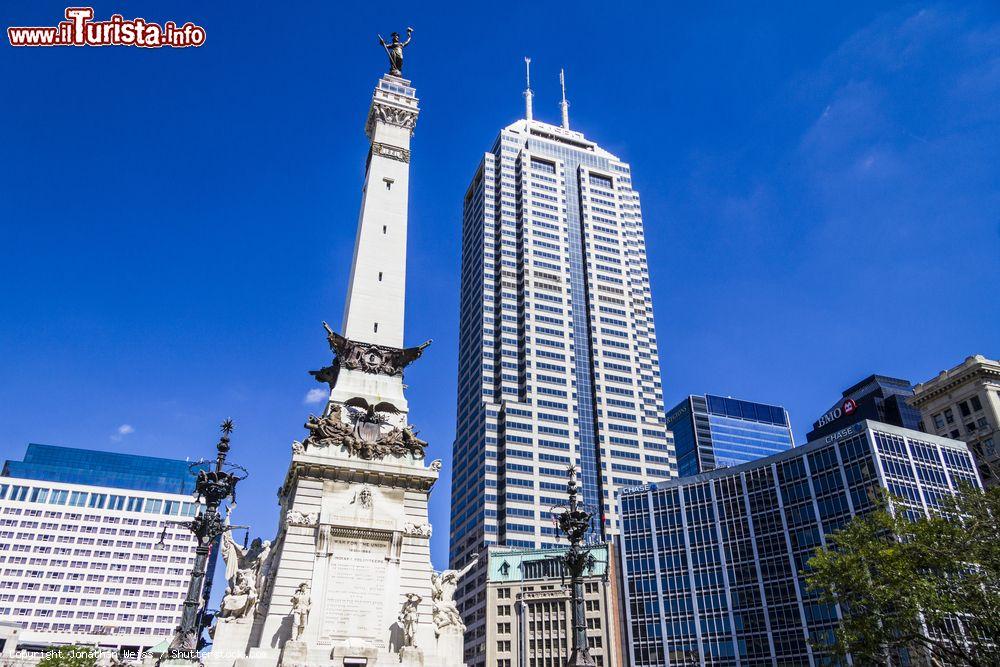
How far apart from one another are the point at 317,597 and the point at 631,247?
111 m

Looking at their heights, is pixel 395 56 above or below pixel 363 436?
above

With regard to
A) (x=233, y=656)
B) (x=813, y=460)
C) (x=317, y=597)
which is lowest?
(x=233, y=656)

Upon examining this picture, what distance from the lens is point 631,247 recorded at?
438 ft

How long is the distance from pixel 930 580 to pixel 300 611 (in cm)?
2317

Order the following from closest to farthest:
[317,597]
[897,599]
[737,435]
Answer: [897,599]
[317,597]
[737,435]

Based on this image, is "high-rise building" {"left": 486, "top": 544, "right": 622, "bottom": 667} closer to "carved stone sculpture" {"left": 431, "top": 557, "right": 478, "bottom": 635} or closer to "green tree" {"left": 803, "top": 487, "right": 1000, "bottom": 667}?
Result: "carved stone sculpture" {"left": 431, "top": 557, "right": 478, "bottom": 635}

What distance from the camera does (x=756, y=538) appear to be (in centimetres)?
7238

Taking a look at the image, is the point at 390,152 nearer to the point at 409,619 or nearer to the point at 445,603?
the point at 445,603

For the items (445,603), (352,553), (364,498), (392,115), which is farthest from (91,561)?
(445,603)

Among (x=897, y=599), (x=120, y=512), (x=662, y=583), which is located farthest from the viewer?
(x=120, y=512)

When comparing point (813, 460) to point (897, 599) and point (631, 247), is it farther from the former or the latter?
point (631, 247)

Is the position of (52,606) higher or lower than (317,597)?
higher

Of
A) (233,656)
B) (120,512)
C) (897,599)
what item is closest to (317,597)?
(233,656)

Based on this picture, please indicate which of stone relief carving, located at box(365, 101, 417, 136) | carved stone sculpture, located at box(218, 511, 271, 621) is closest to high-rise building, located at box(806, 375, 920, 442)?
stone relief carving, located at box(365, 101, 417, 136)
